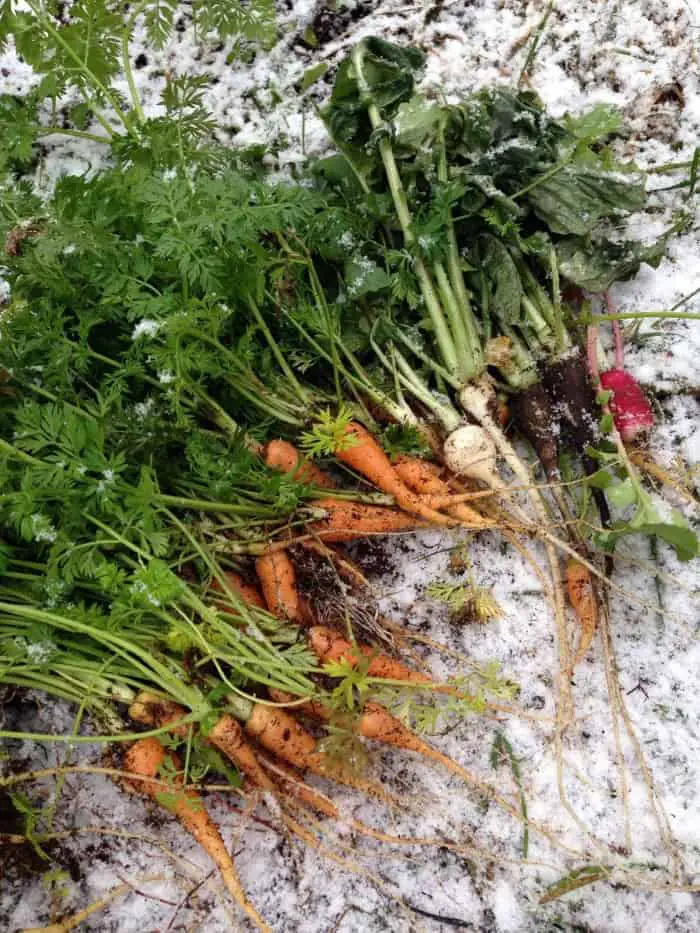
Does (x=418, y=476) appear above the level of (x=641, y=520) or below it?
above

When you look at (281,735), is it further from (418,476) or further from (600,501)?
(600,501)

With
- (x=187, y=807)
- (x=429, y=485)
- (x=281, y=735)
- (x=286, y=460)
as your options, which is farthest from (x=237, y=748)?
(x=429, y=485)

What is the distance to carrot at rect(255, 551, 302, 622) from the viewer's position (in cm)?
226

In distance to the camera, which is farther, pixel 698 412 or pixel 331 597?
pixel 698 412

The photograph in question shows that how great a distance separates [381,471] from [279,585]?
0.48m

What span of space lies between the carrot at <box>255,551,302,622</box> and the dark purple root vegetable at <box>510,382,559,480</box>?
90 cm

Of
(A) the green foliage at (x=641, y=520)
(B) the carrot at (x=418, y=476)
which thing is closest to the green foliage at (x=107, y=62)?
(B) the carrot at (x=418, y=476)

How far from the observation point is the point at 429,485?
237 centimetres

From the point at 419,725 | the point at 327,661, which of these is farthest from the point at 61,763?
the point at 419,725

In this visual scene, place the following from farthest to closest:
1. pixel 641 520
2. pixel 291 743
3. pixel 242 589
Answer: pixel 242 589
pixel 291 743
pixel 641 520

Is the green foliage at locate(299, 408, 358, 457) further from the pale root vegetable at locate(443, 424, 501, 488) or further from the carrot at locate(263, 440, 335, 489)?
the pale root vegetable at locate(443, 424, 501, 488)

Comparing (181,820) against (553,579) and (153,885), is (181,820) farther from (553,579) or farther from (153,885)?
(553,579)

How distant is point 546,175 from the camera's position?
2297 millimetres

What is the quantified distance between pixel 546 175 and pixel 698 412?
96cm
